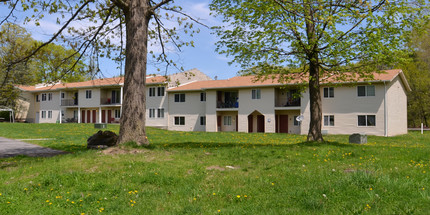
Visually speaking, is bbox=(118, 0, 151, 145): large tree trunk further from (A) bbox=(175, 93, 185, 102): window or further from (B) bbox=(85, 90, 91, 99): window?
(B) bbox=(85, 90, 91, 99): window

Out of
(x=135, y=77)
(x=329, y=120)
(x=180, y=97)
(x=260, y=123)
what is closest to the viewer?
(x=135, y=77)

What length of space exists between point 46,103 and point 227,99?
33.2 meters

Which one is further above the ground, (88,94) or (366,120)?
(88,94)

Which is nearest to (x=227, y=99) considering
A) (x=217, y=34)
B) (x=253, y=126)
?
(x=253, y=126)

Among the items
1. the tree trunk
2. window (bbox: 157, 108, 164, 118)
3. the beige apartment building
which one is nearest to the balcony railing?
the beige apartment building

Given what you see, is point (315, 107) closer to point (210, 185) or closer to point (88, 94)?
point (210, 185)

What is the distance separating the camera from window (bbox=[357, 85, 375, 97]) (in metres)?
33.1

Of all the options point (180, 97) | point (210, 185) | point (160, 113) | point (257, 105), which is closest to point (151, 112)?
point (160, 113)

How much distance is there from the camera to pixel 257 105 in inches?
1535

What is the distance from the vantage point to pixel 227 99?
42.5 m

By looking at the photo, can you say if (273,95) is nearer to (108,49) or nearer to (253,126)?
(253,126)

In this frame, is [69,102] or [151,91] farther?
[69,102]

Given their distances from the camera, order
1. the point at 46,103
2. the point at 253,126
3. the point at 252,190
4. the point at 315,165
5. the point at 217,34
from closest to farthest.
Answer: the point at 252,190, the point at 315,165, the point at 217,34, the point at 253,126, the point at 46,103

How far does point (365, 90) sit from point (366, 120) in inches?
116
